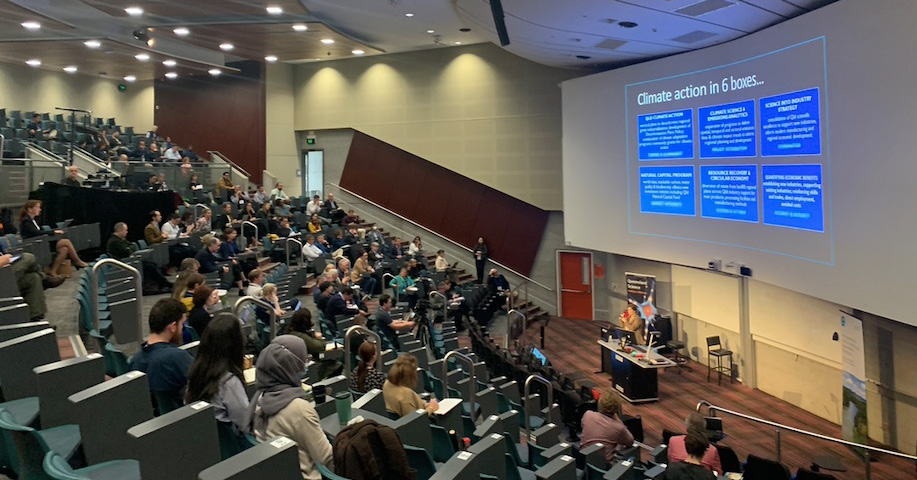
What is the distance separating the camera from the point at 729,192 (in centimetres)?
1048

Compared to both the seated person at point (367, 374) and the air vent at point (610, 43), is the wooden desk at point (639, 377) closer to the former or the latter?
the air vent at point (610, 43)

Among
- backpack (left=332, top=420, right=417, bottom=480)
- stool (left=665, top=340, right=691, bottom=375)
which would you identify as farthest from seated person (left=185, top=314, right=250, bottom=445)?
stool (left=665, top=340, right=691, bottom=375)

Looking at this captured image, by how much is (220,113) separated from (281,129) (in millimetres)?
2072

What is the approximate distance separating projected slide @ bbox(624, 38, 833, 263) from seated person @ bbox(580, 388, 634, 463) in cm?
465

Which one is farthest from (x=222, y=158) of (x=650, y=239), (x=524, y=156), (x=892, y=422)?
(x=892, y=422)

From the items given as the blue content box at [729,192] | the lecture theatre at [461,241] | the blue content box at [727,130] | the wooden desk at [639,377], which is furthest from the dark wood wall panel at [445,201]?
the wooden desk at [639,377]

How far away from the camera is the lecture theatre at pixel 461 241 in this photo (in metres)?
3.13

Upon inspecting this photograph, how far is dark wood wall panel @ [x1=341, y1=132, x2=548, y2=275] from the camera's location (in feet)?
58.5

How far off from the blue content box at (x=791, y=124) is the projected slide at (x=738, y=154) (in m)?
0.01

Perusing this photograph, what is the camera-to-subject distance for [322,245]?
44.9 ft

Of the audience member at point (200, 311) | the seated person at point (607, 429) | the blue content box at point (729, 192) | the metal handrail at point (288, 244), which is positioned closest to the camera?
the audience member at point (200, 311)

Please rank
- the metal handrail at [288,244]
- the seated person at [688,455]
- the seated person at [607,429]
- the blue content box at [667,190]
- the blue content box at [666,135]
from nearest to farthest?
the seated person at [688,455] < the seated person at [607,429] < the blue content box at [666,135] < the blue content box at [667,190] < the metal handrail at [288,244]

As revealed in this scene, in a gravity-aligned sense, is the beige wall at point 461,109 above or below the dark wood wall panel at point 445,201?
above

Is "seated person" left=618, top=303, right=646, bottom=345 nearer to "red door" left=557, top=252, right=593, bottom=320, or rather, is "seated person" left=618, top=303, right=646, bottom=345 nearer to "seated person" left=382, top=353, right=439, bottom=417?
"red door" left=557, top=252, right=593, bottom=320
